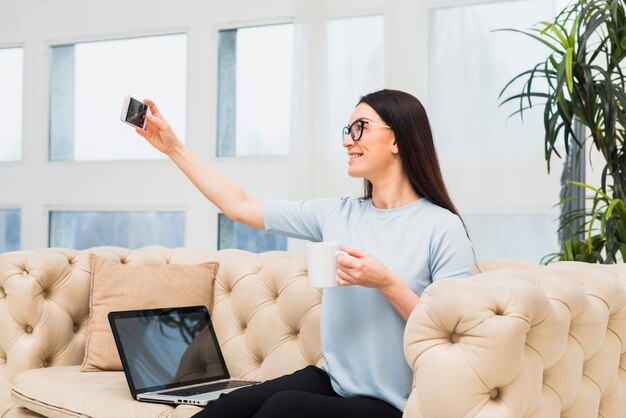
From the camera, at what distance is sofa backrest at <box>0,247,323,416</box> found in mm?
2258

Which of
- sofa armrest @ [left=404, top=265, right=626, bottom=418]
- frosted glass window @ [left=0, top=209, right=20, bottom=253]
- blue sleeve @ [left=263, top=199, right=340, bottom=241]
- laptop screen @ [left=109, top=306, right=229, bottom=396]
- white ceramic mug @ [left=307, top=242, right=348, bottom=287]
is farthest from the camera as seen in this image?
frosted glass window @ [left=0, top=209, right=20, bottom=253]

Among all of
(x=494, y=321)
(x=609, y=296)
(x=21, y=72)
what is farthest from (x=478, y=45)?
(x=21, y=72)

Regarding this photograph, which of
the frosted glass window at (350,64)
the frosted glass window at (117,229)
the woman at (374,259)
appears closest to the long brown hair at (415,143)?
the woman at (374,259)

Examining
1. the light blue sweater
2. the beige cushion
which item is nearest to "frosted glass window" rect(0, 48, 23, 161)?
the beige cushion

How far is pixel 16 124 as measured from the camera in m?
4.75

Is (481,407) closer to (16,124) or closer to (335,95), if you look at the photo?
(335,95)

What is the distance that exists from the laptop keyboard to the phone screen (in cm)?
71

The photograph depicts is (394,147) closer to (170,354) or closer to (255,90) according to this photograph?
(170,354)

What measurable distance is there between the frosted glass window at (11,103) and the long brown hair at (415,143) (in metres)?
3.43

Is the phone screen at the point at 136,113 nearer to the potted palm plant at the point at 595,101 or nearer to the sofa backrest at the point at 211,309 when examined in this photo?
the sofa backrest at the point at 211,309

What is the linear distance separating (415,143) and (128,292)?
1.04 metres

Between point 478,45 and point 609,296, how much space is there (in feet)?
6.86

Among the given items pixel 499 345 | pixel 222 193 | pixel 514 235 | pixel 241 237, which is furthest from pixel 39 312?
pixel 514 235

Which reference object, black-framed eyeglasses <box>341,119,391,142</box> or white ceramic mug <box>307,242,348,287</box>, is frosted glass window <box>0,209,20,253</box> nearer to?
black-framed eyeglasses <box>341,119,391,142</box>
